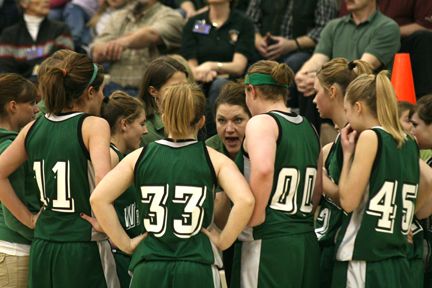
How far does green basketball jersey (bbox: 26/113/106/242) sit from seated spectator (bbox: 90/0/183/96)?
4.25 meters

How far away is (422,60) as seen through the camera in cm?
796

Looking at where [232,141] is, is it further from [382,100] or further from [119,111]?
[382,100]

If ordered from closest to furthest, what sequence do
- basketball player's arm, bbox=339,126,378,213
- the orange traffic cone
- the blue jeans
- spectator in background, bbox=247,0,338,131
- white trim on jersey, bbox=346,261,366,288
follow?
basketball player's arm, bbox=339,126,378,213
white trim on jersey, bbox=346,261,366,288
the orange traffic cone
spectator in background, bbox=247,0,338,131
the blue jeans

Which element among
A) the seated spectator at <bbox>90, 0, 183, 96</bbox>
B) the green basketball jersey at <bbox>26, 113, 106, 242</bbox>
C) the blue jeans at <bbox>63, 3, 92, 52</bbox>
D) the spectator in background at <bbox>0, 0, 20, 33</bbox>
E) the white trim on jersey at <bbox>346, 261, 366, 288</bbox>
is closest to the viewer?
the white trim on jersey at <bbox>346, 261, 366, 288</bbox>

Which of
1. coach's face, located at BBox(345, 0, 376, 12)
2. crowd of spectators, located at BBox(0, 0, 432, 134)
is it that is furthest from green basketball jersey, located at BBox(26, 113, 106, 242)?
coach's face, located at BBox(345, 0, 376, 12)

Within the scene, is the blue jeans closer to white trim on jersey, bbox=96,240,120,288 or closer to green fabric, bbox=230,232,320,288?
white trim on jersey, bbox=96,240,120,288

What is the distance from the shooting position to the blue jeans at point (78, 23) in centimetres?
1076

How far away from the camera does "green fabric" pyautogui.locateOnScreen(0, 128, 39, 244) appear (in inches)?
203

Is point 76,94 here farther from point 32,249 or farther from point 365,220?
point 365,220

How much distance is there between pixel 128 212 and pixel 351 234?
1.39 m

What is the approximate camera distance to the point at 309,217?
486 centimetres

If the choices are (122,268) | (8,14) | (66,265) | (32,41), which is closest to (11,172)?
(66,265)

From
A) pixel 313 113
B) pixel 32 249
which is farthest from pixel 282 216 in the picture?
pixel 313 113

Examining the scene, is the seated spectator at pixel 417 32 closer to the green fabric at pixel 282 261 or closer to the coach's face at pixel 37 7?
the coach's face at pixel 37 7
